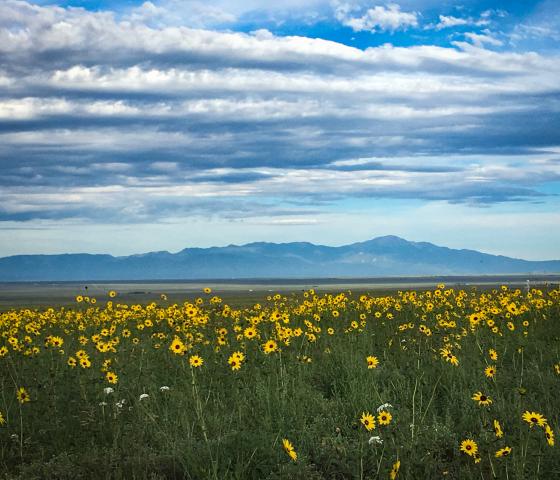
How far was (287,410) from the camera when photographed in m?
8.00

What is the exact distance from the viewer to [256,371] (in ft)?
33.2

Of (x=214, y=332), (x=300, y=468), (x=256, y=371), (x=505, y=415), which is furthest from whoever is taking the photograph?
(x=214, y=332)

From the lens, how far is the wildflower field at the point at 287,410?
676 centimetres

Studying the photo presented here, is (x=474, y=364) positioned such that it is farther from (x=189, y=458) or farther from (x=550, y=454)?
(x=189, y=458)

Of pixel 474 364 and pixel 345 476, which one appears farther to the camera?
pixel 474 364

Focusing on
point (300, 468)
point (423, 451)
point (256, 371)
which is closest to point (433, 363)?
point (256, 371)

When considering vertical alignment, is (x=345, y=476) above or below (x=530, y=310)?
below

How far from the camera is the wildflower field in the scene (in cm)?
676

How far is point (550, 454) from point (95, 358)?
7.37 m

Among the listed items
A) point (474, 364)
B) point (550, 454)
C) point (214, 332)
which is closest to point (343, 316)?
point (214, 332)

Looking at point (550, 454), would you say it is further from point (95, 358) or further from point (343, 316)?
point (343, 316)

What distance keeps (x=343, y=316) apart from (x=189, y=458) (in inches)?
390

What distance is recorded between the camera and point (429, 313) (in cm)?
1623

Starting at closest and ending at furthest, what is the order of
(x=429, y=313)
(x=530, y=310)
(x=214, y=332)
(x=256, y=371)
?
1. (x=256, y=371)
2. (x=214, y=332)
3. (x=530, y=310)
4. (x=429, y=313)
